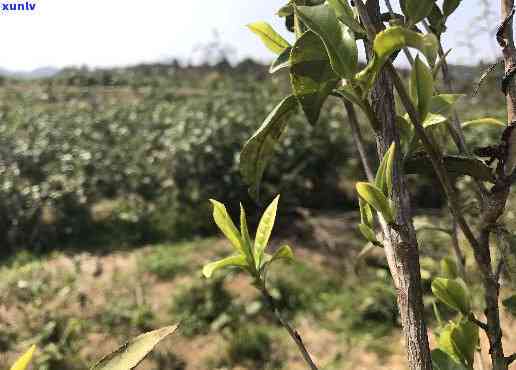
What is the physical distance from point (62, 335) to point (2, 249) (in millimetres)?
1727

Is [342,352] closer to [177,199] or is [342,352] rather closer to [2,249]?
[177,199]

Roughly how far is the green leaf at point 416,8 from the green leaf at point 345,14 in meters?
0.05

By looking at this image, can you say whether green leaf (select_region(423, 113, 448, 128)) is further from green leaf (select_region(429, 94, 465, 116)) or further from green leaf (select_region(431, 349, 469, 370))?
green leaf (select_region(431, 349, 469, 370))

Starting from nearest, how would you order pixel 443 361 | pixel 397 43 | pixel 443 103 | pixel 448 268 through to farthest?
pixel 397 43 < pixel 443 103 < pixel 443 361 < pixel 448 268

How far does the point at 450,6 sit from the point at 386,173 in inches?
9.7

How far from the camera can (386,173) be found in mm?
462

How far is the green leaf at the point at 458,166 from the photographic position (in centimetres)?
48

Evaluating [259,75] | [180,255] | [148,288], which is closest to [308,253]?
[180,255]

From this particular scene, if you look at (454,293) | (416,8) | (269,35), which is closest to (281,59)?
(269,35)

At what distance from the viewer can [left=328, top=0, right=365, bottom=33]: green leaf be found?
18.0 inches

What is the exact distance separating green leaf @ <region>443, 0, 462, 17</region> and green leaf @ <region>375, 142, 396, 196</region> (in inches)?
8.8

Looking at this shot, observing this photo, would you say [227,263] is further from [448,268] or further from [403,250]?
[448,268]

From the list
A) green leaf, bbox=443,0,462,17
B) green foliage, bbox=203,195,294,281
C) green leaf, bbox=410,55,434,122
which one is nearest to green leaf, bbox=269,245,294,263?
green foliage, bbox=203,195,294,281

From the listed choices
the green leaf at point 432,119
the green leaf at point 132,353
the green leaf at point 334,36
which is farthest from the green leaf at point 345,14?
the green leaf at point 132,353
